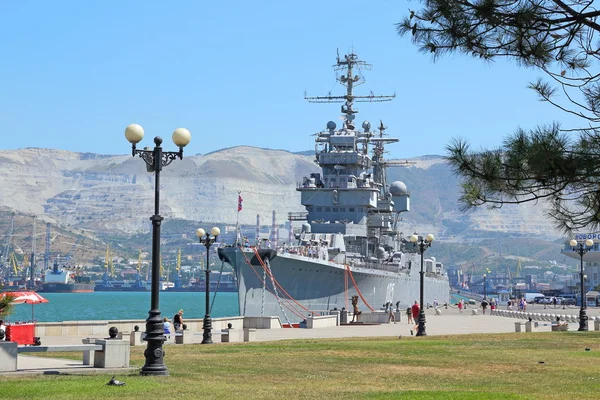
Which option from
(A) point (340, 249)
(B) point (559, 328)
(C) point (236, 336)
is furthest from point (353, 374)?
(A) point (340, 249)

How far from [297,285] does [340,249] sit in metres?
8.42

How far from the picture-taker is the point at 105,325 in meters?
41.6

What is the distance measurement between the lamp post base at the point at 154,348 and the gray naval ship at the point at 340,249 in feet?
133

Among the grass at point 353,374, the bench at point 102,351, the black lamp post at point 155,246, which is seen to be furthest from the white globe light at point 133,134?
the grass at point 353,374

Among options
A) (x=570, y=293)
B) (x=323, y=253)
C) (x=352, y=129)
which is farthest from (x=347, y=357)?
(x=570, y=293)

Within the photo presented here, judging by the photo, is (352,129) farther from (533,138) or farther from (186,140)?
(533,138)

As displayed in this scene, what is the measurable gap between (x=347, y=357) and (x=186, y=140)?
26.4ft

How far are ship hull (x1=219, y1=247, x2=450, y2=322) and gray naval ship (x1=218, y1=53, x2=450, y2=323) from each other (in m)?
0.06

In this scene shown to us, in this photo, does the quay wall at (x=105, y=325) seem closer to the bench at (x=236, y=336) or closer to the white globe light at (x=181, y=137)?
the bench at (x=236, y=336)

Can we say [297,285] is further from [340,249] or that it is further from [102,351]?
[102,351]

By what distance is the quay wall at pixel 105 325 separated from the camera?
38781mm

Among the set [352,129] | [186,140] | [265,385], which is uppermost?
[352,129]

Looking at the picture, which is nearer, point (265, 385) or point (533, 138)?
point (533, 138)

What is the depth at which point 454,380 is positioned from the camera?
20.5m
